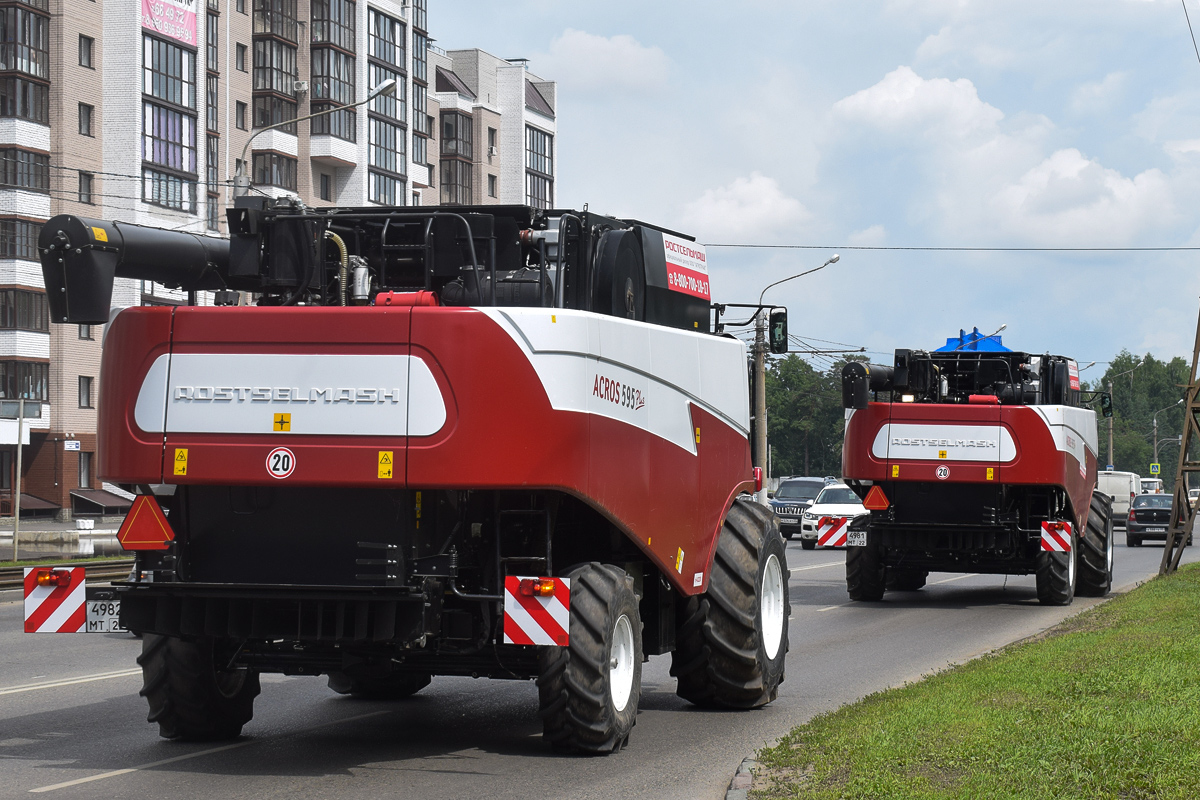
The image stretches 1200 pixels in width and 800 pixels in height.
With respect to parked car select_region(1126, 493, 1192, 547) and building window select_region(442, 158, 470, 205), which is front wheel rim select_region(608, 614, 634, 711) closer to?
parked car select_region(1126, 493, 1192, 547)

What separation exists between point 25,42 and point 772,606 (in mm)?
52566

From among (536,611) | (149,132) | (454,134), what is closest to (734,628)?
(536,611)

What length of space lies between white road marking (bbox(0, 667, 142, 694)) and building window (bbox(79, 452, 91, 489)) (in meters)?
48.2

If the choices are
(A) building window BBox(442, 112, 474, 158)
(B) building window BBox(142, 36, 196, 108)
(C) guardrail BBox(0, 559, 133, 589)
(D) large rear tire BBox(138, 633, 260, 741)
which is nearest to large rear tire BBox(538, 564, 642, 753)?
(D) large rear tire BBox(138, 633, 260, 741)

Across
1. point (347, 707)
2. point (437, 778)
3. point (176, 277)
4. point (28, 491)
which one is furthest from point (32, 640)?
point (28, 491)

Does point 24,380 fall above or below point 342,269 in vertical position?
above

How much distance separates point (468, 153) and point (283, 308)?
278 ft

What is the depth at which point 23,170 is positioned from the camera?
56.1 m

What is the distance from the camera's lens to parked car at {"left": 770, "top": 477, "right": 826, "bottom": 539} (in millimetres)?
40438

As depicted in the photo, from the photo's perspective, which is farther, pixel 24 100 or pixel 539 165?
pixel 539 165

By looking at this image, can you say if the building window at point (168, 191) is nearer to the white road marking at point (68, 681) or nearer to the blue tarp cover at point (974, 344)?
the blue tarp cover at point (974, 344)

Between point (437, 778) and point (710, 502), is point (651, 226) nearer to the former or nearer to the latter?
point (710, 502)

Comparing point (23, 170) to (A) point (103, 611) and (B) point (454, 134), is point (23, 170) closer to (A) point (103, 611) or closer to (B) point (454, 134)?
(B) point (454, 134)

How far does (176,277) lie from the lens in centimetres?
956
